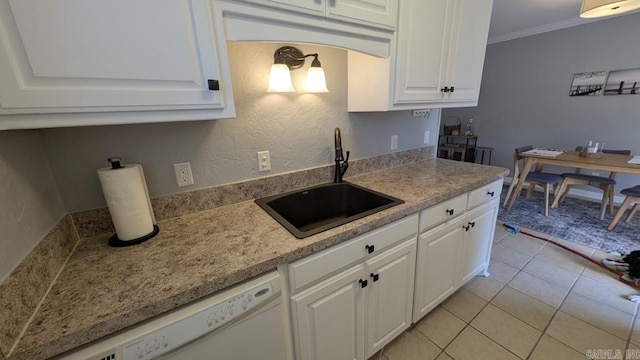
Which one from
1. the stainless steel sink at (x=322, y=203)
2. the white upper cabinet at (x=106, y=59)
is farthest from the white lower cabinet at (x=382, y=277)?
the white upper cabinet at (x=106, y=59)

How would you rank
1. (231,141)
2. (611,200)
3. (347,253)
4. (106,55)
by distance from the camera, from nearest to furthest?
1. (106,55)
2. (347,253)
3. (231,141)
4. (611,200)

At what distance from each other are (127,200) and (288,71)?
89 centimetres

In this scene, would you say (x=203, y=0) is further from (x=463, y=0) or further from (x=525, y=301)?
(x=525, y=301)

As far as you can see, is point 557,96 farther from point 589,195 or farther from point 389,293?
point 389,293

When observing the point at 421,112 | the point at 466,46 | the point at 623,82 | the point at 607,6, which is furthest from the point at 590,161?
the point at 466,46

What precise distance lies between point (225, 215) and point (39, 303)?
0.62 meters

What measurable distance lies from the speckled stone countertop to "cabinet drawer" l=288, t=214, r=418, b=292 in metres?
0.04

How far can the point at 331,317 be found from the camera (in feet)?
3.50

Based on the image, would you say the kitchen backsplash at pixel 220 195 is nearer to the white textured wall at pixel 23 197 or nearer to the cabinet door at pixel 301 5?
the white textured wall at pixel 23 197

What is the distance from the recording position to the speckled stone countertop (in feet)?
1.95

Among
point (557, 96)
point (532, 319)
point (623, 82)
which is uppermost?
point (623, 82)

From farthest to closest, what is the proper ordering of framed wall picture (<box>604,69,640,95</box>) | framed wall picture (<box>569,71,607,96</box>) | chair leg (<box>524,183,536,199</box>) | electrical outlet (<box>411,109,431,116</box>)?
chair leg (<box>524,183,536,199</box>), framed wall picture (<box>569,71,607,96</box>), framed wall picture (<box>604,69,640,95</box>), electrical outlet (<box>411,109,431,116</box>)

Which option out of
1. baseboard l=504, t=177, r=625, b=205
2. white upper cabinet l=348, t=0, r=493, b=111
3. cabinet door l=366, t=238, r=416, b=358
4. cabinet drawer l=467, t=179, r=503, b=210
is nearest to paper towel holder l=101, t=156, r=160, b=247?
cabinet door l=366, t=238, r=416, b=358

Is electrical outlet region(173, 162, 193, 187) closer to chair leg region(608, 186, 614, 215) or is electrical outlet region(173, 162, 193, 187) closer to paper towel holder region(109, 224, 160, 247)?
paper towel holder region(109, 224, 160, 247)
